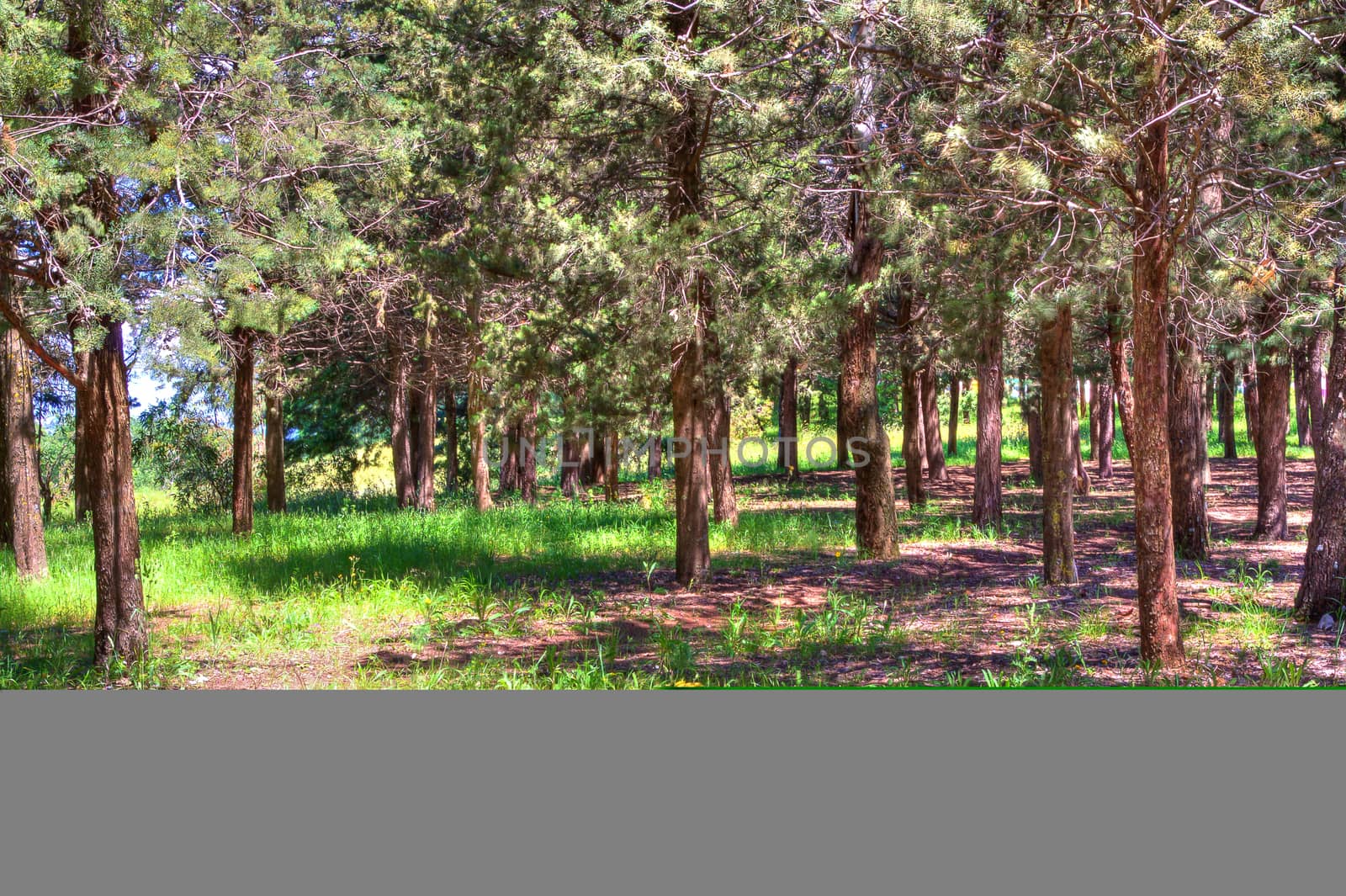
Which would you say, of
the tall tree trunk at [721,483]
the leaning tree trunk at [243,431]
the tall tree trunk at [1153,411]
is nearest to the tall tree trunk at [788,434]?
the tall tree trunk at [721,483]

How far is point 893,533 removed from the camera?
9.01 m

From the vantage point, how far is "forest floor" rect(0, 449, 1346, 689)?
481 cm

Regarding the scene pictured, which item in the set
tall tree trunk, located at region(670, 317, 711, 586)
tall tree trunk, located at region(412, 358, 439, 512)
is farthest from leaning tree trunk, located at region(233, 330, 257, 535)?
tall tree trunk, located at region(670, 317, 711, 586)

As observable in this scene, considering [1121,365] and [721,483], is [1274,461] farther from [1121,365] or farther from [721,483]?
[721,483]

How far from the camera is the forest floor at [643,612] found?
481cm

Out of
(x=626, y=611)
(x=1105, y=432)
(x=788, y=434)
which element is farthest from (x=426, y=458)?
(x=1105, y=432)

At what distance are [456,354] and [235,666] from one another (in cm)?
837

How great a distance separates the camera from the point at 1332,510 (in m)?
5.55

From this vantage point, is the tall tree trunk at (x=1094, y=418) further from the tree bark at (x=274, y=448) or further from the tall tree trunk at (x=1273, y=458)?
the tree bark at (x=274, y=448)

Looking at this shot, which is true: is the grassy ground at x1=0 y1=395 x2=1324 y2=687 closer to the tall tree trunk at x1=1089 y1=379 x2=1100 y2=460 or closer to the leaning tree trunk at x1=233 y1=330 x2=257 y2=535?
the leaning tree trunk at x1=233 y1=330 x2=257 y2=535

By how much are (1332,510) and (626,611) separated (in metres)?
4.14

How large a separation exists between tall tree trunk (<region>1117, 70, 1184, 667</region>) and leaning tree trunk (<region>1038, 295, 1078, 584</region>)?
97.2 inches

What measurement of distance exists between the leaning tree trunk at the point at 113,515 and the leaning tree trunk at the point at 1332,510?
247 inches

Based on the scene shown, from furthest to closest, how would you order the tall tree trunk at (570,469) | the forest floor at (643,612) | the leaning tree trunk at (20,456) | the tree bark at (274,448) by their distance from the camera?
the tall tree trunk at (570,469)
the tree bark at (274,448)
the leaning tree trunk at (20,456)
the forest floor at (643,612)
